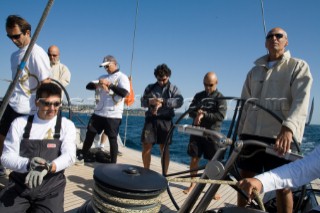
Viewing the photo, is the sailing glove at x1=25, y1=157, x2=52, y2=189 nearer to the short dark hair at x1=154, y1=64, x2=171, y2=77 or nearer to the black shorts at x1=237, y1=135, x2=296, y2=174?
the black shorts at x1=237, y1=135, x2=296, y2=174

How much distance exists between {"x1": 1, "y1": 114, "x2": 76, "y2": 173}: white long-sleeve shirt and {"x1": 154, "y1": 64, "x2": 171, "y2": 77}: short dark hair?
5.94 feet

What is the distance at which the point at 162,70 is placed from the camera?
3.62 m

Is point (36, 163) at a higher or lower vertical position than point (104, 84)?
lower

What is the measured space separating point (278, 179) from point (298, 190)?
142cm

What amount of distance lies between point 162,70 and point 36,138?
6.67 feet

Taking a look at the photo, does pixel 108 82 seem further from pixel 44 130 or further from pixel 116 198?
pixel 116 198

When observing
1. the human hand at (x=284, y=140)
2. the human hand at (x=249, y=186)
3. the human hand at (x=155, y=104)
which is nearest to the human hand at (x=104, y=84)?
the human hand at (x=155, y=104)

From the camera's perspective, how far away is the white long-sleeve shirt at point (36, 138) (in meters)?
1.76

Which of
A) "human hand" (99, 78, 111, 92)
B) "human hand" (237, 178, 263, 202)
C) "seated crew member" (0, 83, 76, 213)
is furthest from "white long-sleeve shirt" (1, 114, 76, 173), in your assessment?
"human hand" (99, 78, 111, 92)

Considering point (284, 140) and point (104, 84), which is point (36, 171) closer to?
point (284, 140)

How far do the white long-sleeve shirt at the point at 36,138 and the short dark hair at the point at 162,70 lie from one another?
1810mm

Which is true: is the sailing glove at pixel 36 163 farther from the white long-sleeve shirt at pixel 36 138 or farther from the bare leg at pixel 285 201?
the bare leg at pixel 285 201

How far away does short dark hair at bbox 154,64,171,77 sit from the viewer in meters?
3.63

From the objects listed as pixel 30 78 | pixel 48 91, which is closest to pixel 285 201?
pixel 48 91
